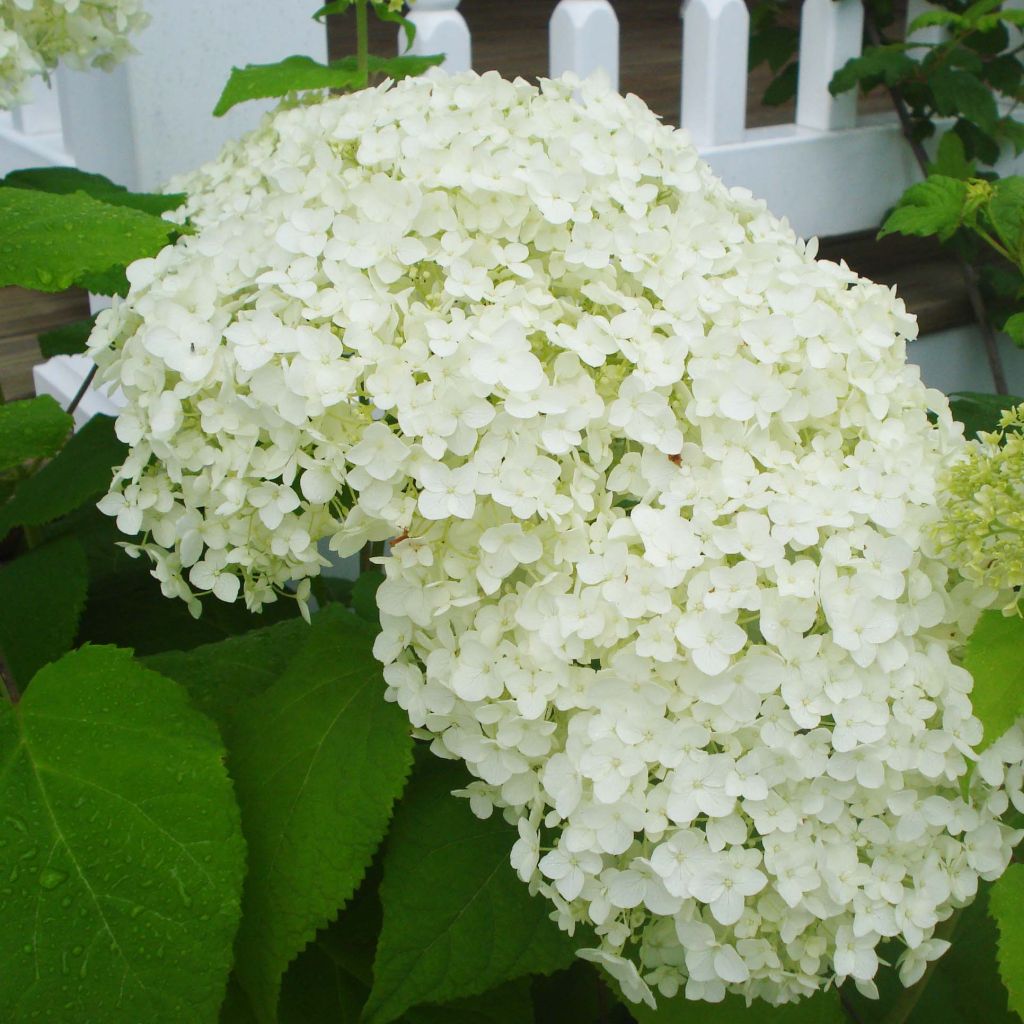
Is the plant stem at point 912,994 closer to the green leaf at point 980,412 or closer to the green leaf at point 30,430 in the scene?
the green leaf at point 980,412

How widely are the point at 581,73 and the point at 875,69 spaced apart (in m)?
0.56

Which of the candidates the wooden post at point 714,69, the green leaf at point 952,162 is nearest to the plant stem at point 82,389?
the wooden post at point 714,69

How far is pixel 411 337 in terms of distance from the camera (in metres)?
0.74

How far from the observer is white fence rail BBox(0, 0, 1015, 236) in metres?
1.55

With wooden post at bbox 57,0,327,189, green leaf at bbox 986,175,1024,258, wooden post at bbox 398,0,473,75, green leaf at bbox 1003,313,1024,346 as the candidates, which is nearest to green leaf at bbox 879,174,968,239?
green leaf at bbox 986,175,1024,258

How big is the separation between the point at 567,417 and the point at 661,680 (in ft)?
0.53

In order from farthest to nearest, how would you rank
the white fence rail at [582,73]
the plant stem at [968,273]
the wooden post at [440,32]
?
1. the plant stem at [968,273]
2. the wooden post at [440,32]
3. the white fence rail at [582,73]

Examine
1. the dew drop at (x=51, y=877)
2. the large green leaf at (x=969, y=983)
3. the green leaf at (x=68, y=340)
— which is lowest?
the large green leaf at (x=969, y=983)

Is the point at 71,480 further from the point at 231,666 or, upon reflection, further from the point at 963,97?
the point at 963,97

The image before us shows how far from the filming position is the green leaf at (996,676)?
687 mm

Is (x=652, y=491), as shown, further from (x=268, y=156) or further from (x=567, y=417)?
(x=268, y=156)

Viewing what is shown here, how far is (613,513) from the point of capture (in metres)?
0.74

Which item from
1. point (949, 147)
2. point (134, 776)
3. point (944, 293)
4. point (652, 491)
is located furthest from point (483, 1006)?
point (944, 293)

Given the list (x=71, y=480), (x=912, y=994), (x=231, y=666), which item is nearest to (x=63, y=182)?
(x=71, y=480)
